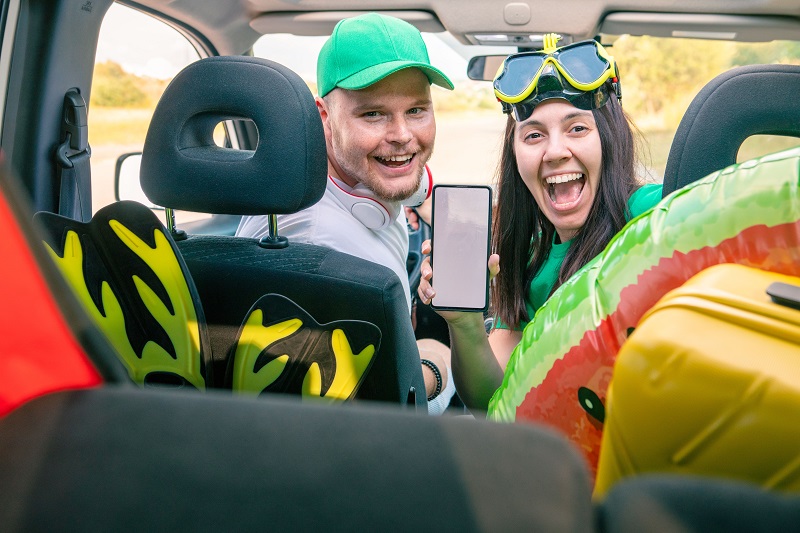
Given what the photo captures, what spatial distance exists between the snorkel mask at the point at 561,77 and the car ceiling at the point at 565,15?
59cm

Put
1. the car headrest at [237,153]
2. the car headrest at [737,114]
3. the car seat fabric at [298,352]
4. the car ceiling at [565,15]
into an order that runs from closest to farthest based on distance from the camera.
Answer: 1. the car headrest at [737,114]
2. the car seat fabric at [298,352]
3. the car headrest at [237,153]
4. the car ceiling at [565,15]

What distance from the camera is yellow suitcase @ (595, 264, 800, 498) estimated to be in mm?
668

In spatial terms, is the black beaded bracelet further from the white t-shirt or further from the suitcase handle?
the suitcase handle

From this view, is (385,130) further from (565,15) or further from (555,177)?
(565,15)

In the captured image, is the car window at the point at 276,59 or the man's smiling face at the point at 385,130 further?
the car window at the point at 276,59

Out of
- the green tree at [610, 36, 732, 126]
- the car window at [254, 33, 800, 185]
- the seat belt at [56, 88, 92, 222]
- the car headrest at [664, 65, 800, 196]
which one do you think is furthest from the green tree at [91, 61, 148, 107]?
the green tree at [610, 36, 732, 126]

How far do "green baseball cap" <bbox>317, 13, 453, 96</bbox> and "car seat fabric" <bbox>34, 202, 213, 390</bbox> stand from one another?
2.78 ft

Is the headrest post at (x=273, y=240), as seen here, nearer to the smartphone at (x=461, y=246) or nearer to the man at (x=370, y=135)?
the man at (x=370, y=135)

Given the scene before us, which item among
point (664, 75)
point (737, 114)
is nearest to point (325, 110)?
point (737, 114)

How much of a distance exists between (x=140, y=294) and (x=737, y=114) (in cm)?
119

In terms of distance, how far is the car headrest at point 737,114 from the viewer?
1.36 metres

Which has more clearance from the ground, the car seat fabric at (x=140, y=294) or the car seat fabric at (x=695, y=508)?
the car seat fabric at (x=695, y=508)

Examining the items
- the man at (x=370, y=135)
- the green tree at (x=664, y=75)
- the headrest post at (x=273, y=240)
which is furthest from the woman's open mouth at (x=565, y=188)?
the green tree at (x=664, y=75)

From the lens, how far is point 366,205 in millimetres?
2088
